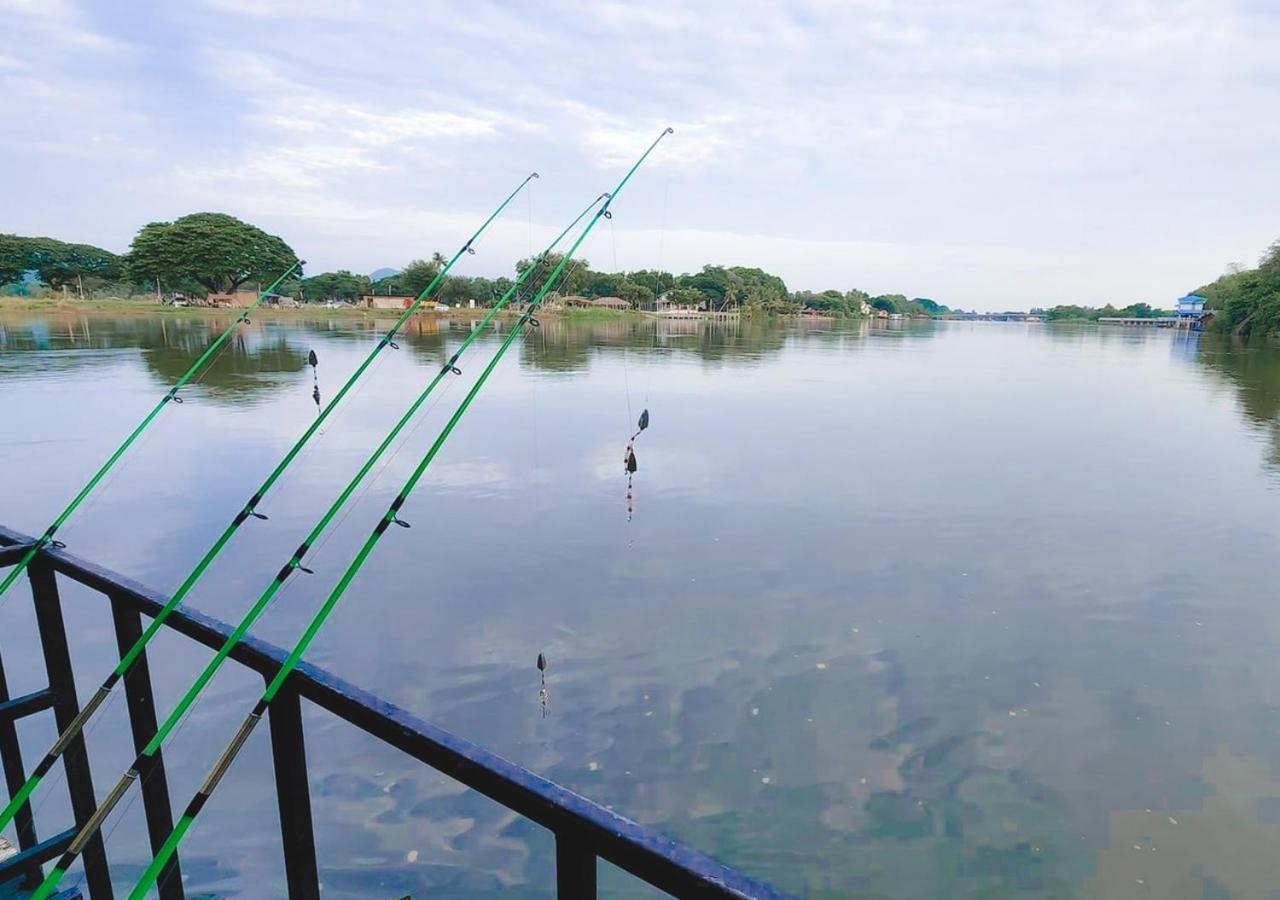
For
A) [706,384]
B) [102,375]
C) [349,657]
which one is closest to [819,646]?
[349,657]

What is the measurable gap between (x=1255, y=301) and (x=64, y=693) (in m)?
86.1

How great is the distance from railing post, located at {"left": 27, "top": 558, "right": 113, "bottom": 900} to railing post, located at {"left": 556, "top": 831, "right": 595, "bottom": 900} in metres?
1.89

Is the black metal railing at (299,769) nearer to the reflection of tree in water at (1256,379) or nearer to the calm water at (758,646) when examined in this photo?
the calm water at (758,646)

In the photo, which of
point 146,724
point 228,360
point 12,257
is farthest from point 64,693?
point 12,257

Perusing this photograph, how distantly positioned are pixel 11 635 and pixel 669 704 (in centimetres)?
580

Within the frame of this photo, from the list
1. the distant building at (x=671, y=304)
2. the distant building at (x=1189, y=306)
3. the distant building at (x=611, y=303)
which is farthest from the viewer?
the distant building at (x=671, y=304)

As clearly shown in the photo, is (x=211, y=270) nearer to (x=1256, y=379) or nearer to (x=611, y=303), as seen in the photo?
(x=611, y=303)

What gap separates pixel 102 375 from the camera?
2273 cm

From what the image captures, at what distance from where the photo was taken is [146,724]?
217 cm

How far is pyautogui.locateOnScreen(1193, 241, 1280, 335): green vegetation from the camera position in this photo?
60.9 m

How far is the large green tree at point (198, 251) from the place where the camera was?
67.9 m

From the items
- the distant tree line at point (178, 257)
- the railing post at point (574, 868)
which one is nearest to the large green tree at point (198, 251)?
the distant tree line at point (178, 257)

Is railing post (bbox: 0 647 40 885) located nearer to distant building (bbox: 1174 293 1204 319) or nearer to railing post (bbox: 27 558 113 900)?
railing post (bbox: 27 558 113 900)

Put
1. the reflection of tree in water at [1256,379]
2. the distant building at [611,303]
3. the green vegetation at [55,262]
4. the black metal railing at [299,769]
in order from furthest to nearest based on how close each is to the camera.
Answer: the distant building at [611,303] < the green vegetation at [55,262] < the reflection of tree in water at [1256,379] < the black metal railing at [299,769]
